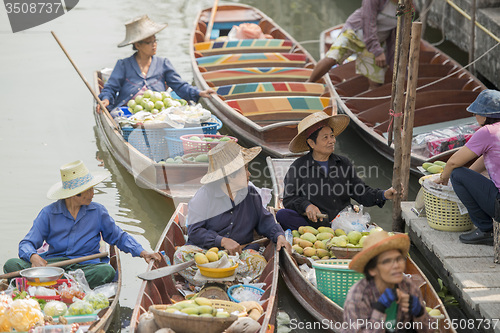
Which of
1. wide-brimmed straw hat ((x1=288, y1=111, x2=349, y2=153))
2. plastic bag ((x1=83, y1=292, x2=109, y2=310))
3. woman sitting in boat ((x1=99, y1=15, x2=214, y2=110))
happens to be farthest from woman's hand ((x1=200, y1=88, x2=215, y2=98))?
plastic bag ((x1=83, y1=292, x2=109, y2=310))

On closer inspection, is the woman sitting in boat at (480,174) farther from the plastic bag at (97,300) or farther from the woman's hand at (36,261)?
the woman's hand at (36,261)

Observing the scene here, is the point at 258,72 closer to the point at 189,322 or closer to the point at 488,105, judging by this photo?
the point at 488,105

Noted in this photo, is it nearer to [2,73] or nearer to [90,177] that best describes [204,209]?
[90,177]

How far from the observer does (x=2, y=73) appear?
10.8 metres

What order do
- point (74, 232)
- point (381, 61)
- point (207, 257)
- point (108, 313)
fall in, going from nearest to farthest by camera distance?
point (108, 313)
point (207, 257)
point (74, 232)
point (381, 61)

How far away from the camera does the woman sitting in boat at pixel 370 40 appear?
8195 mm

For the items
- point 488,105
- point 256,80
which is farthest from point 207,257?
point 256,80

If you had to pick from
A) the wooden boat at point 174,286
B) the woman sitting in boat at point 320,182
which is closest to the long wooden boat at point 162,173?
the wooden boat at point 174,286

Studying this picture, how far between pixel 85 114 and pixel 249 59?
234cm

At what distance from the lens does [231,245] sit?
16.5 ft

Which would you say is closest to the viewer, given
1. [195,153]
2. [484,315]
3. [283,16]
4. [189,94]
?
[484,315]

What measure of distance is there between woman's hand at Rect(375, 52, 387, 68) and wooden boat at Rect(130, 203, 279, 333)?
362 centimetres

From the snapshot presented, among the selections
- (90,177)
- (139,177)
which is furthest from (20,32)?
(90,177)

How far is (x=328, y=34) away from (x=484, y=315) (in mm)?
6905
